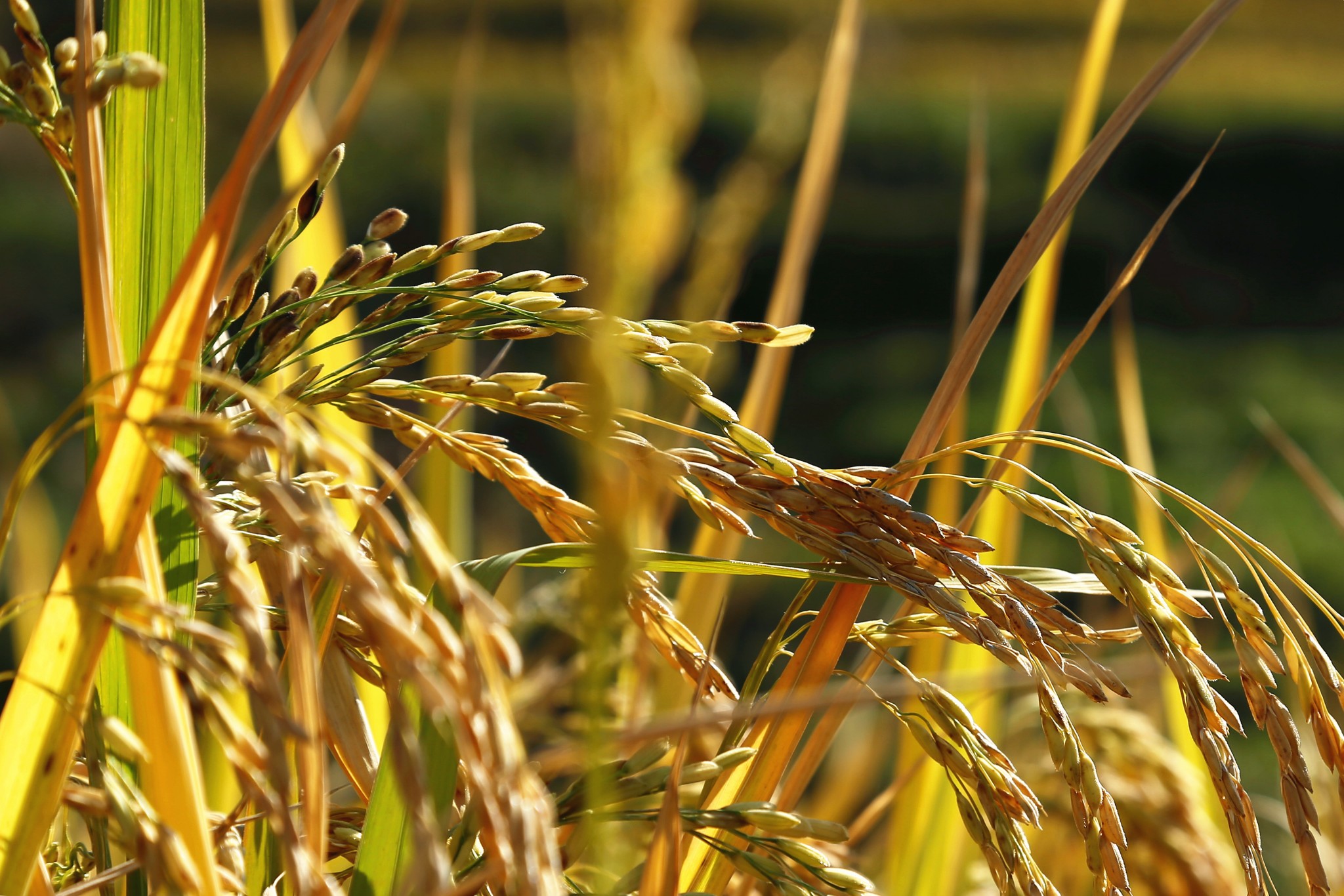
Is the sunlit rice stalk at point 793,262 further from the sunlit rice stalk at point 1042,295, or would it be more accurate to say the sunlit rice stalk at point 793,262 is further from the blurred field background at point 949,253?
the blurred field background at point 949,253

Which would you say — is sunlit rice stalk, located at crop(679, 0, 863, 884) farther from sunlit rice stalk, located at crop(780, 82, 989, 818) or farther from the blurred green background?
the blurred green background

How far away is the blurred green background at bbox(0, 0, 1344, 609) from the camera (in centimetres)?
471

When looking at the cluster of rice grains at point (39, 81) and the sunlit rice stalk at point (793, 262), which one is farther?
the sunlit rice stalk at point (793, 262)

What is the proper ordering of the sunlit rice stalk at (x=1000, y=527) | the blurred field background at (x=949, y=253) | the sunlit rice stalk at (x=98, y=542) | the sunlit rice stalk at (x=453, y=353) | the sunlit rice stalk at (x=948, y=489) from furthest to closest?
1. the blurred field background at (x=949, y=253)
2. the sunlit rice stalk at (x=453, y=353)
3. the sunlit rice stalk at (x=1000, y=527)
4. the sunlit rice stalk at (x=948, y=489)
5. the sunlit rice stalk at (x=98, y=542)

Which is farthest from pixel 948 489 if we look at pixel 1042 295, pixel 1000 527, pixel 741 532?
pixel 741 532

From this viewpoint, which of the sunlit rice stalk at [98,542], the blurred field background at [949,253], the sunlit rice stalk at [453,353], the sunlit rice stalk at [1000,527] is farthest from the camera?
the blurred field background at [949,253]

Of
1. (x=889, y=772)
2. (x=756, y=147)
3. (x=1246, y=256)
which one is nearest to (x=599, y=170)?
(x=756, y=147)

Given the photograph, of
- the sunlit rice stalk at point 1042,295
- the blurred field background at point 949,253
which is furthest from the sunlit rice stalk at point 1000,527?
the blurred field background at point 949,253

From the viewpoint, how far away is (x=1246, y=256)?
6.06 metres

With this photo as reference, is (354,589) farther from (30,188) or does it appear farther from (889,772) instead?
(30,188)

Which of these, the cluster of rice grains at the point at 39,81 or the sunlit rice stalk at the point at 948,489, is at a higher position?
the cluster of rice grains at the point at 39,81

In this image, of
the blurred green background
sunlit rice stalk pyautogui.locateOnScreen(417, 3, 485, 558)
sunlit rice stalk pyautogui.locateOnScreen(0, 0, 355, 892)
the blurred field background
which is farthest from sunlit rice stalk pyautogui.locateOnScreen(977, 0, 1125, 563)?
the blurred green background

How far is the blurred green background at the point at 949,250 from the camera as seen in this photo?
15.4 ft

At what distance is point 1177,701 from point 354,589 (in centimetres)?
88
